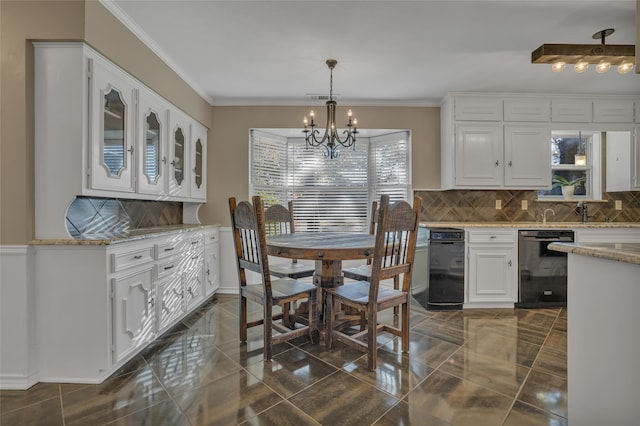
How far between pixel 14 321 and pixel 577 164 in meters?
5.84

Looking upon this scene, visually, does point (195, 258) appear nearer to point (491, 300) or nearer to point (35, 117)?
point (35, 117)

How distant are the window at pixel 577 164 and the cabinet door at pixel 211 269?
4.25 meters

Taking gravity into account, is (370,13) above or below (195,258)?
above

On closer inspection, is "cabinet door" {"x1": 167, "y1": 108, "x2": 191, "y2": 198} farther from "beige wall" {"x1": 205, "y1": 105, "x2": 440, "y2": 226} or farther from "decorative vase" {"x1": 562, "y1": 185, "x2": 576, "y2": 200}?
"decorative vase" {"x1": 562, "y1": 185, "x2": 576, "y2": 200}

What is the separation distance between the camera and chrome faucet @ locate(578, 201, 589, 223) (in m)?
3.93

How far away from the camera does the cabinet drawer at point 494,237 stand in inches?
138

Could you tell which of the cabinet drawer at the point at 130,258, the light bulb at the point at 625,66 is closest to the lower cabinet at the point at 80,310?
the cabinet drawer at the point at 130,258

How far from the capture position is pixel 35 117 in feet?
6.40

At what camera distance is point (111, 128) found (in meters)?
2.22

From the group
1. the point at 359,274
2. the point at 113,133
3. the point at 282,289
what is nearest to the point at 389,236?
the point at 359,274

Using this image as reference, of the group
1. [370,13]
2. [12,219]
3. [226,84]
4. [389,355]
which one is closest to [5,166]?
[12,219]

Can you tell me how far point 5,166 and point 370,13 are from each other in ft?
8.38

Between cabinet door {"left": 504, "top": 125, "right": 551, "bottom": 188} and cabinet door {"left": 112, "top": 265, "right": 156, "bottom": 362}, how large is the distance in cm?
396

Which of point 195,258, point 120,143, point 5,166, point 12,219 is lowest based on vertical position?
point 195,258
